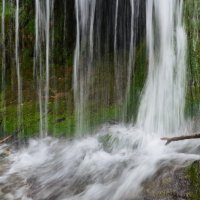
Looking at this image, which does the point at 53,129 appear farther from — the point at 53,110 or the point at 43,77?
the point at 43,77

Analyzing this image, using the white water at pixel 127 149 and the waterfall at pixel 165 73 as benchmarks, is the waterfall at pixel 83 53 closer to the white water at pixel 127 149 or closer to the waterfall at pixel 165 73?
the white water at pixel 127 149

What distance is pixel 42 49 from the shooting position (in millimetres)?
9656

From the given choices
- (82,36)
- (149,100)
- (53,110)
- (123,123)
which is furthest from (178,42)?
(53,110)

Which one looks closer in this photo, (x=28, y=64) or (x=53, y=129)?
(x=53, y=129)

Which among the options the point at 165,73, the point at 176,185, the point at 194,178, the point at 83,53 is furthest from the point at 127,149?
the point at 83,53

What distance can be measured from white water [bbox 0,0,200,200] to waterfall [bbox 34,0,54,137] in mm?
1345

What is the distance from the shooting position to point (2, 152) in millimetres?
7918

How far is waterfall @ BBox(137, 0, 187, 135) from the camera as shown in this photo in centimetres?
714

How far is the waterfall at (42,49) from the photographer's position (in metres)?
9.18

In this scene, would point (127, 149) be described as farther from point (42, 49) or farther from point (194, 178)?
point (42, 49)

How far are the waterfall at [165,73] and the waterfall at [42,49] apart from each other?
2448 mm

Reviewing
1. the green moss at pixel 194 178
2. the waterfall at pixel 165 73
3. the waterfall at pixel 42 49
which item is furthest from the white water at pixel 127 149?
the waterfall at pixel 42 49

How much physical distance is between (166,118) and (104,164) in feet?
4.86

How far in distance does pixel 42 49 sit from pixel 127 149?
3.89 meters
